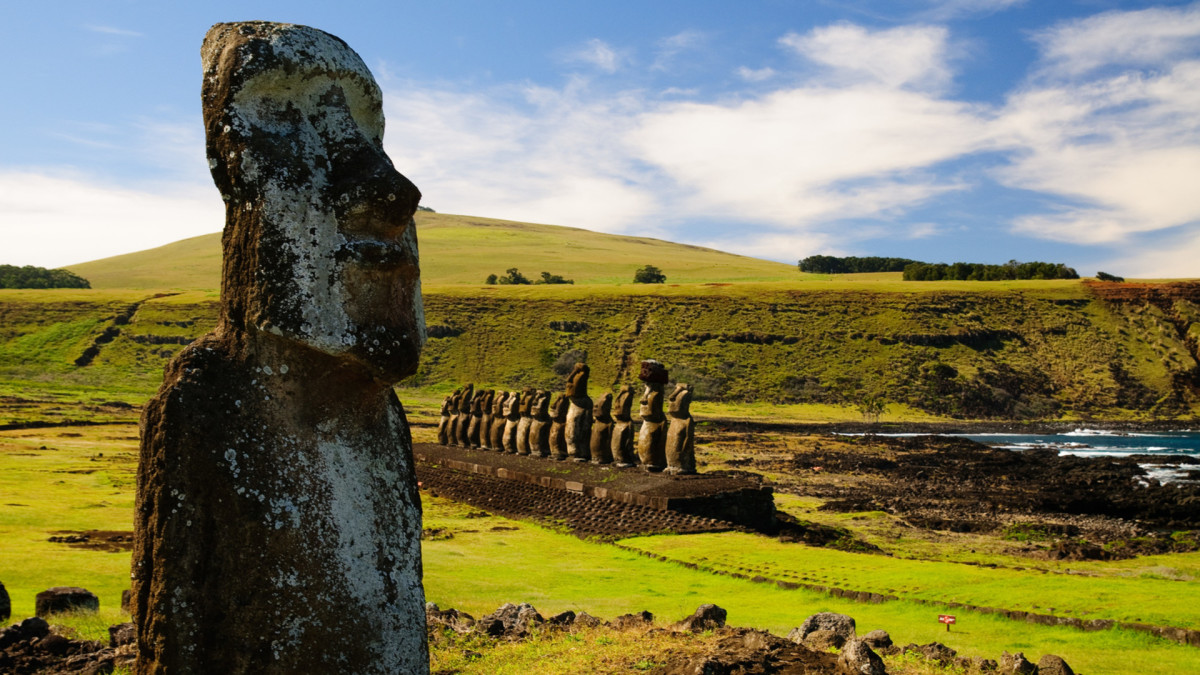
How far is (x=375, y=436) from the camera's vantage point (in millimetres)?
3965

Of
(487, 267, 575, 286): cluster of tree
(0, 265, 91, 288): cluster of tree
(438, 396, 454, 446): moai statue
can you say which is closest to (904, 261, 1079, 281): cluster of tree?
(487, 267, 575, 286): cluster of tree

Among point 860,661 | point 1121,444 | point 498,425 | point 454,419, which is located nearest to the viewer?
point 860,661

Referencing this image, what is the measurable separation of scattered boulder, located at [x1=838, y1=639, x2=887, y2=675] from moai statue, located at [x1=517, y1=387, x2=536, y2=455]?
731 inches

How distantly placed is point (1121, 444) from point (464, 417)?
3379cm

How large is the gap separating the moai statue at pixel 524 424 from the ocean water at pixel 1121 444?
19612mm

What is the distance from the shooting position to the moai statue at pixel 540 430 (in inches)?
944

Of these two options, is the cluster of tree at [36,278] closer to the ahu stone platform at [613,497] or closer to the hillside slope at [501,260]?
the hillside slope at [501,260]

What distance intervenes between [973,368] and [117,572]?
2537 inches

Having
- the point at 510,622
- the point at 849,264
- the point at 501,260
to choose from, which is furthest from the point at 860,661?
the point at 849,264

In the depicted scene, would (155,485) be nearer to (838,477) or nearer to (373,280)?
(373,280)

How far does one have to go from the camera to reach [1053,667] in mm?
6441

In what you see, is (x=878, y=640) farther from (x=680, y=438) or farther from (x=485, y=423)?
(x=485, y=423)

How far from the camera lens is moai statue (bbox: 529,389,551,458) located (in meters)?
24.0

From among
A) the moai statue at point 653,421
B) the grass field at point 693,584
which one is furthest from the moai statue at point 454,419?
the grass field at point 693,584
